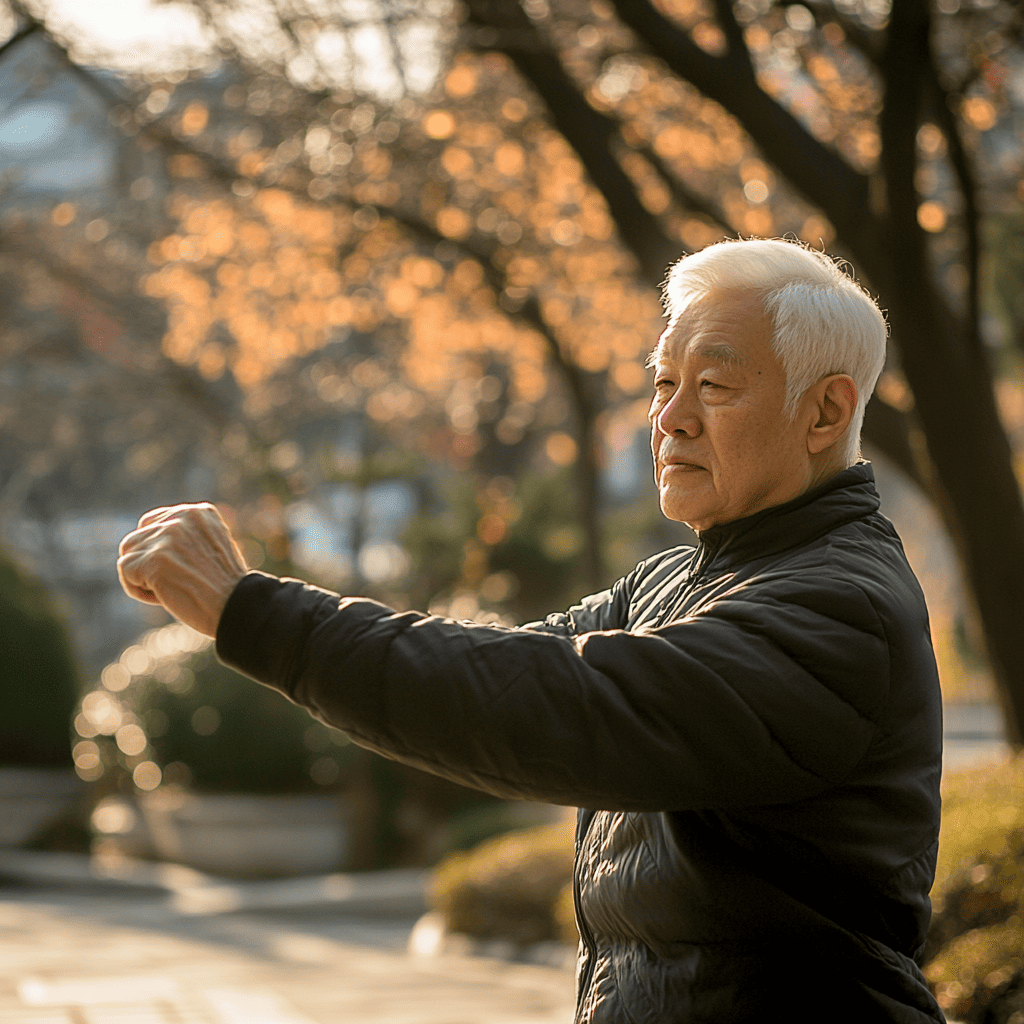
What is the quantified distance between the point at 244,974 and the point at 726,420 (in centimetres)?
581

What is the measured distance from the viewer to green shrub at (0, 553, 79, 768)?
1241 cm

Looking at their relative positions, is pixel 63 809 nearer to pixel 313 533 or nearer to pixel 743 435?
pixel 743 435

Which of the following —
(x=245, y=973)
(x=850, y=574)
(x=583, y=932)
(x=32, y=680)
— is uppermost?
(x=850, y=574)

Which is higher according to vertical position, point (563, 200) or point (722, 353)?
point (563, 200)

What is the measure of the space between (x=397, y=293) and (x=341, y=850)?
4670 millimetres

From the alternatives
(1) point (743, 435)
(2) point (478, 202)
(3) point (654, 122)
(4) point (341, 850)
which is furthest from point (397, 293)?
(1) point (743, 435)

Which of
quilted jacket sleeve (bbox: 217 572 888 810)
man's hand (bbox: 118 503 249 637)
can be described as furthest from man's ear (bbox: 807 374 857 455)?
man's hand (bbox: 118 503 249 637)

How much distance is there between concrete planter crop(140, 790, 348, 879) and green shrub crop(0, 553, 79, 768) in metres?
1.38

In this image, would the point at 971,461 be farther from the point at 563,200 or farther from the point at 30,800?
the point at 30,800

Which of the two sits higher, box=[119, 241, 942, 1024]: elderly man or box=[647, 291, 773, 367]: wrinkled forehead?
box=[647, 291, 773, 367]: wrinkled forehead

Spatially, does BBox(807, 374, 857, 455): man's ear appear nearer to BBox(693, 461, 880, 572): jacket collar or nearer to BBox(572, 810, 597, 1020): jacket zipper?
BBox(693, 461, 880, 572): jacket collar

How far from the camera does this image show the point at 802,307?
179 cm

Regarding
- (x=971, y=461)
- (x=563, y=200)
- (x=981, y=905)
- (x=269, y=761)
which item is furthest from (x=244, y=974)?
(x=563, y=200)

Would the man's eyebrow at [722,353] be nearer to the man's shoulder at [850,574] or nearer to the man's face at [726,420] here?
the man's face at [726,420]
